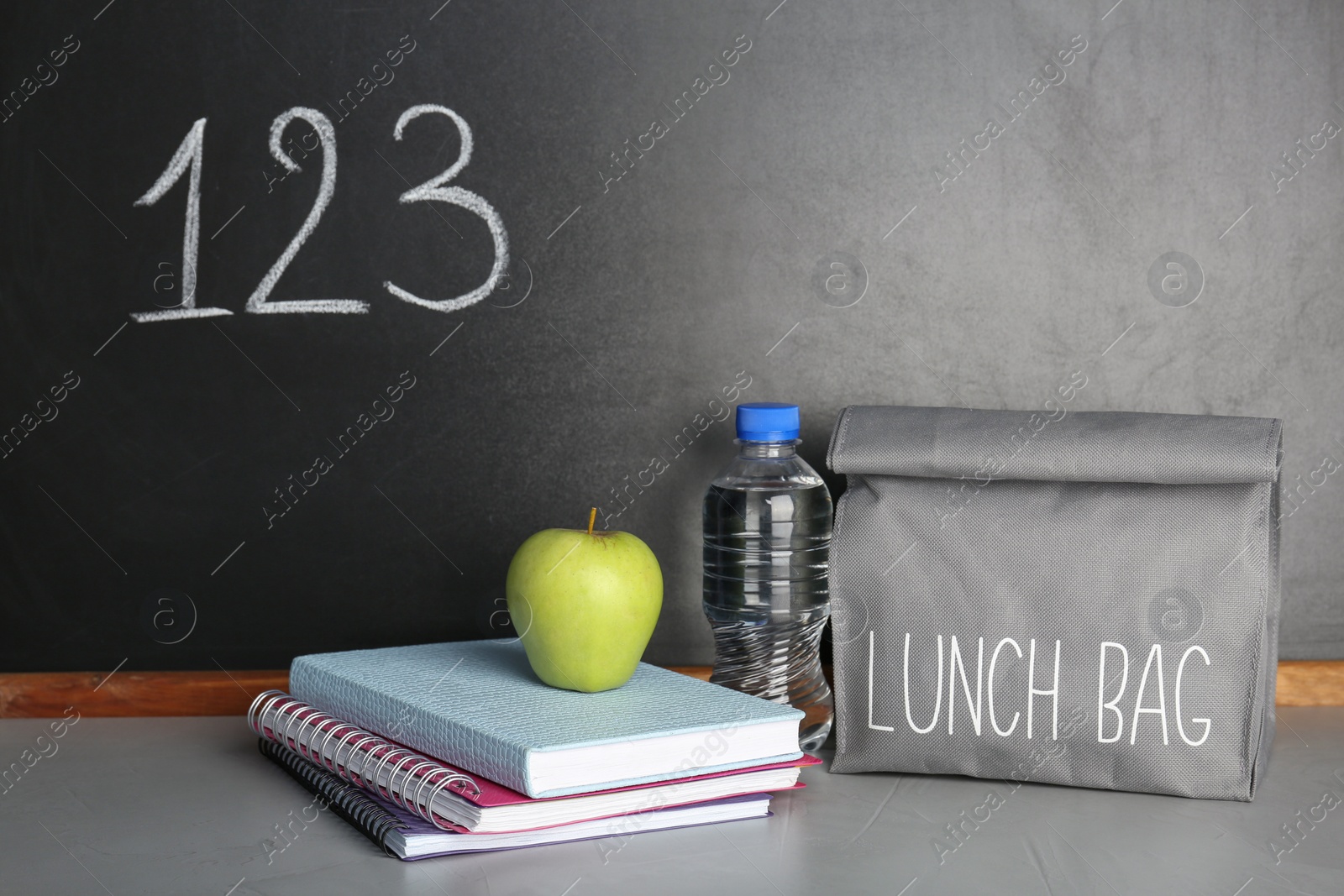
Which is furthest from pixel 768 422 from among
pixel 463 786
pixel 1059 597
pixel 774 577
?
pixel 463 786

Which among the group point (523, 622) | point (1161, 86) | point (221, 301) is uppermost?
point (1161, 86)

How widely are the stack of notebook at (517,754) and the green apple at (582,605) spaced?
0.02 m

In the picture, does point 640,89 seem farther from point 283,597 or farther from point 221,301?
point 283,597

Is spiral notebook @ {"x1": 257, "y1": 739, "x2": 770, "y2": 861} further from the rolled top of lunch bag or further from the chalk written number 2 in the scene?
the chalk written number 2

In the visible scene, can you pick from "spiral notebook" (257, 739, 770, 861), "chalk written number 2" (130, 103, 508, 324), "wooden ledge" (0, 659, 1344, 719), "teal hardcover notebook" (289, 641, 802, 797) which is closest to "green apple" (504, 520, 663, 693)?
"teal hardcover notebook" (289, 641, 802, 797)

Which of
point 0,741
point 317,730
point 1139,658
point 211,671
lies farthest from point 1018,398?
point 0,741

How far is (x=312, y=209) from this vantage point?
112 cm

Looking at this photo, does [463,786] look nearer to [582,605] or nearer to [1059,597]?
[582,605]

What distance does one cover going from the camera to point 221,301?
3.70ft

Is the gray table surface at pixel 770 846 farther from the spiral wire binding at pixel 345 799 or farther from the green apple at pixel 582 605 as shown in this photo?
the green apple at pixel 582 605

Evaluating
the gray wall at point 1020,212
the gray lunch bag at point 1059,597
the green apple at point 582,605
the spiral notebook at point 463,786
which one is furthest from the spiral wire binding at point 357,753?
the gray wall at point 1020,212

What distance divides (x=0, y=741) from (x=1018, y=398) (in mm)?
969

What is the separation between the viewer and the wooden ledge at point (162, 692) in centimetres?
112

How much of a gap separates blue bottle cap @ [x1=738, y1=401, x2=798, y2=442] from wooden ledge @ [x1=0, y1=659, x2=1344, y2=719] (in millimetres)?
264
